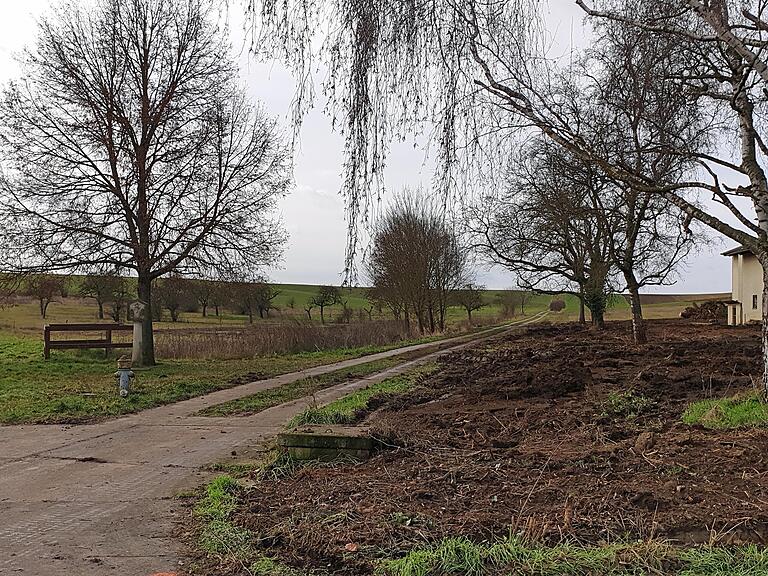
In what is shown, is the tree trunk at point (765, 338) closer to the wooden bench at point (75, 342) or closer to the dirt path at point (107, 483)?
the dirt path at point (107, 483)

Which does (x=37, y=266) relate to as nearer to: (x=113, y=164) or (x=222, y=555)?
(x=113, y=164)

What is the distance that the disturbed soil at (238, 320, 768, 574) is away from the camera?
436 cm

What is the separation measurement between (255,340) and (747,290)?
2539 cm

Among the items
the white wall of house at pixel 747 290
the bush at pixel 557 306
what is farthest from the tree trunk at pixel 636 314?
the bush at pixel 557 306

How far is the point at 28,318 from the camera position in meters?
43.6

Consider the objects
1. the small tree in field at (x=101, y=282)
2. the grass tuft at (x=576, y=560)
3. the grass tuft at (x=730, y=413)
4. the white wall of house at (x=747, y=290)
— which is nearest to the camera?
the grass tuft at (x=576, y=560)

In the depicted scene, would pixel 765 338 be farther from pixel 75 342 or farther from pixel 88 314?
pixel 88 314

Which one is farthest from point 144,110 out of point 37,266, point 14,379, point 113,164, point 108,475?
point 108,475

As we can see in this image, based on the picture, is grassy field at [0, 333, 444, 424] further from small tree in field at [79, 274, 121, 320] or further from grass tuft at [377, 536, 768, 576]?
grass tuft at [377, 536, 768, 576]

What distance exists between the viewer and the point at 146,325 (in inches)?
885

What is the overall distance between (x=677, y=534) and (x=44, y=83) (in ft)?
72.5

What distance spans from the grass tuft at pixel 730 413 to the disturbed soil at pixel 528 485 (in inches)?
9.5

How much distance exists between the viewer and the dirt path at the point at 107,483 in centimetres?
475

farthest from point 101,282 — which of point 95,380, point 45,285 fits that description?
point 95,380
